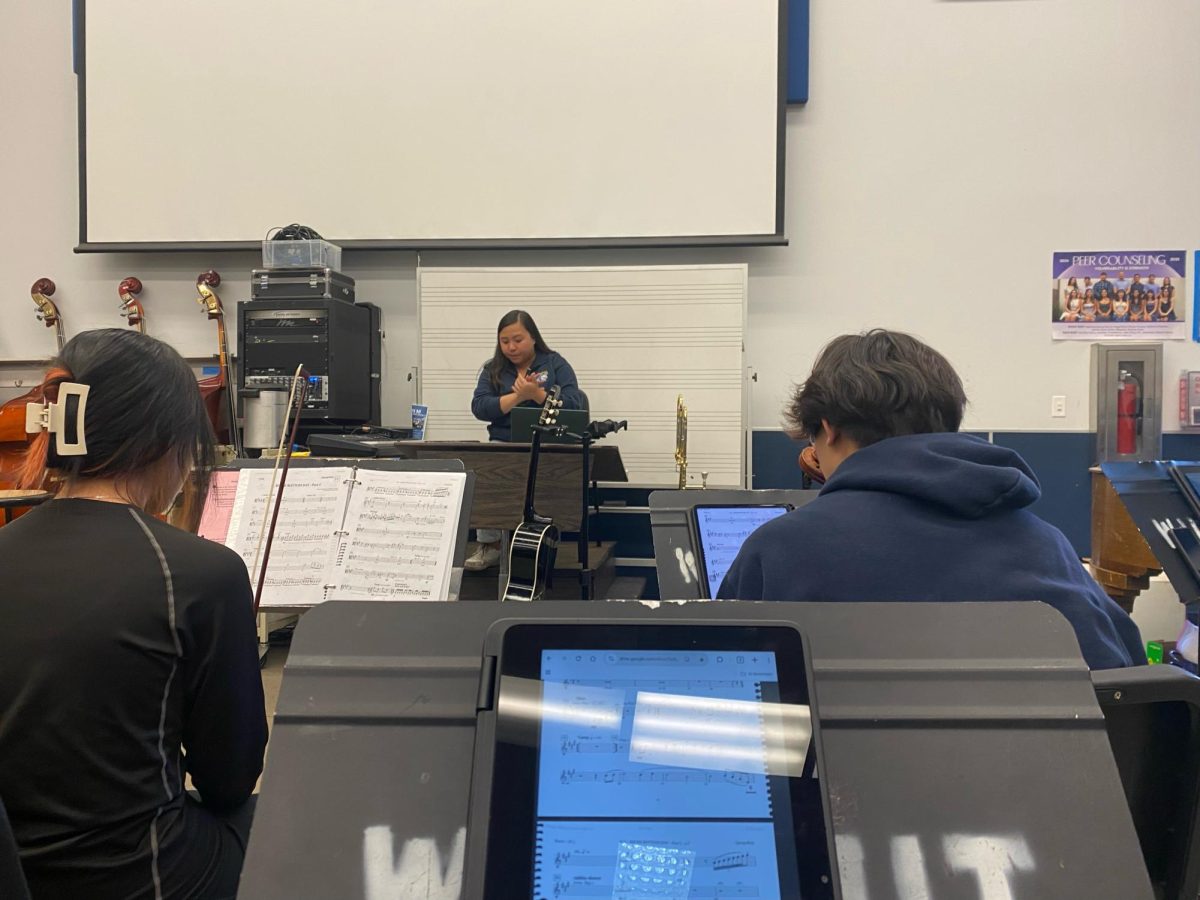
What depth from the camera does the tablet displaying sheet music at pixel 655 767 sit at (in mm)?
446

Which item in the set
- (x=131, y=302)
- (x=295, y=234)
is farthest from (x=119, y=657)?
(x=131, y=302)

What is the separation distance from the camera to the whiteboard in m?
3.78

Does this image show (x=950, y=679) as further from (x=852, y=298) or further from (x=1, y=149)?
(x=1, y=149)

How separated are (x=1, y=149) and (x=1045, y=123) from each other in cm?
523

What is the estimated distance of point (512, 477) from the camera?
277cm

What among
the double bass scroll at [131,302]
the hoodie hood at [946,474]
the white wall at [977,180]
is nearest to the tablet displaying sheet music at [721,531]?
the hoodie hood at [946,474]

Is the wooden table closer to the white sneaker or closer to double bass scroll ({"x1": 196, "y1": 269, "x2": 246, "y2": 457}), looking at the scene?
the white sneaker

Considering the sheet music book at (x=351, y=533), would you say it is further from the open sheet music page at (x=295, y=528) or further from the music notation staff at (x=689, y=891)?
the music notation staff at (x=689, y=891)

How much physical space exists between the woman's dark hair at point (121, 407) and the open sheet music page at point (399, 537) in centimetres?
43

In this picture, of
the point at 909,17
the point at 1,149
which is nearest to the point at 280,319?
the point at 1,149

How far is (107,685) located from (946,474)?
3.26 feet

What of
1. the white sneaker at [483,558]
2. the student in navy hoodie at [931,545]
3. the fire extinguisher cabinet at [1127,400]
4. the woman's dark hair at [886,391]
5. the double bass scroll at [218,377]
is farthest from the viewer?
the double bass scroll at [218,377]

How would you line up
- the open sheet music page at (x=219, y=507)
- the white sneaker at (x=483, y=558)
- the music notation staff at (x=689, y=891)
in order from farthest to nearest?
the white sneaker at (x=483, y=558)
the open sheet music page at (x=219, y=507)
the music notation staff at (x=689, y=891)

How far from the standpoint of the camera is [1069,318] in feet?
12.4
